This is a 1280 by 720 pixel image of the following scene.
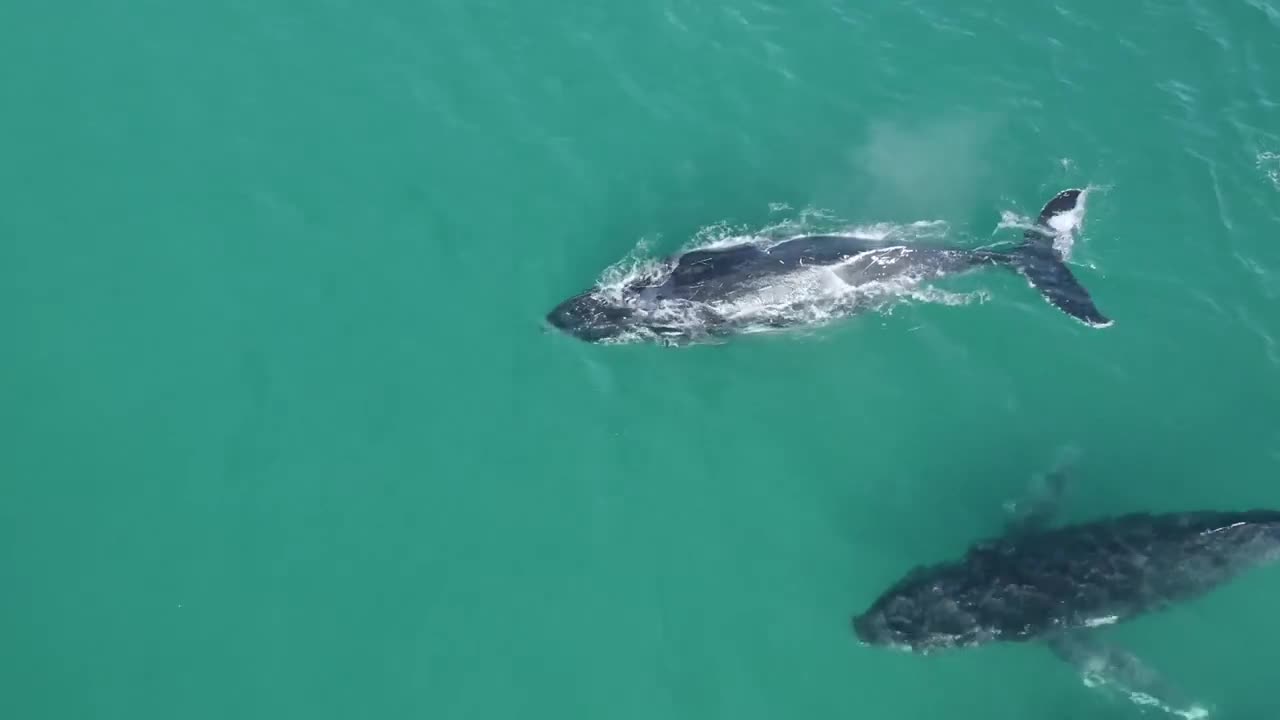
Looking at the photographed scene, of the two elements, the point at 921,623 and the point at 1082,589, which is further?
the point at 1082,589

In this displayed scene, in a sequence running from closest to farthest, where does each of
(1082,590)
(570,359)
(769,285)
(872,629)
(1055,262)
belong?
(872,629)
(1082,590)
(570,359)
(769,285)
(1055,262)

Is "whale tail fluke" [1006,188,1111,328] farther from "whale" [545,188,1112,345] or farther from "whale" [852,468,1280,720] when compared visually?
"whale" [852,468,1280,720]

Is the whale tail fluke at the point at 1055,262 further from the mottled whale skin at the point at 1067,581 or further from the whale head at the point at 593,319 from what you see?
the whale head at the point at 593,319

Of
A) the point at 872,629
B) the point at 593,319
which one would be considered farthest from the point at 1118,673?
the point at 593,319

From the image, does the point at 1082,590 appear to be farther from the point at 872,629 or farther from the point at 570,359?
the point at 570,359

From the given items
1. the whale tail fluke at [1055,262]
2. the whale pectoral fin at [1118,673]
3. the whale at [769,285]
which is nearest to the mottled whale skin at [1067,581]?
Answer: the whale pectoral fin at [1118,673]

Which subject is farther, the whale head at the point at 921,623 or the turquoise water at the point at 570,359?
the turquoise water at the point at 570,359
